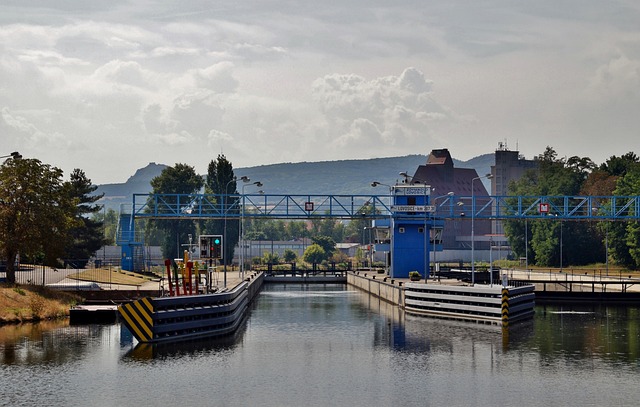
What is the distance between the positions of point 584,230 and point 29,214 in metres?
116

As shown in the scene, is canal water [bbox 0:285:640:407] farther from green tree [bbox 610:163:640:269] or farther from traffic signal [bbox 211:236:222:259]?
green tree [bbox 610:163:640:269]

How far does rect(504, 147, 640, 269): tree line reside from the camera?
143500mm

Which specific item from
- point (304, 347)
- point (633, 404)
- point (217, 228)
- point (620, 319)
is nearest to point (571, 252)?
point (217, 228)

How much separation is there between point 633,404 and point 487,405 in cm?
528

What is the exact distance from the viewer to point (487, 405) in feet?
114

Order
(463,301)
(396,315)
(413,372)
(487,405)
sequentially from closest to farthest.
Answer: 1. (487,405)
2. (413,372)
3. (463,301)
4. (396,315)

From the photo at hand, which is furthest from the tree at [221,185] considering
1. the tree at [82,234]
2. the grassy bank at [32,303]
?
the grassy bank at [32,303]

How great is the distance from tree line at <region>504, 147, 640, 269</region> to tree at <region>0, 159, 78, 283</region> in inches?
3503

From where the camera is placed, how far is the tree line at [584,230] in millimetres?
143500

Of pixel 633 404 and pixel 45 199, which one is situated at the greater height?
pixel 45 199

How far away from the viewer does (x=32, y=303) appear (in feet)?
205

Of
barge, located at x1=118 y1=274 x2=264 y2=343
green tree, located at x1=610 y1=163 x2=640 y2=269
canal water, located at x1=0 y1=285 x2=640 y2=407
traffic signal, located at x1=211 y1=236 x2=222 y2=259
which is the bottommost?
canal water, located at x1=0 y1=285 x2=640 y2=407

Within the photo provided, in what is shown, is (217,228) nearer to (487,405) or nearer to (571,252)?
(571,252)

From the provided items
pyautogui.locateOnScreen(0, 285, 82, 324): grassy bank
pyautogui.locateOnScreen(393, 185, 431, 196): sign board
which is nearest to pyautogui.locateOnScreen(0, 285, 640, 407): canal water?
pyautogui.locateOnScreen(0, 285, 82, 324): grassy bank
